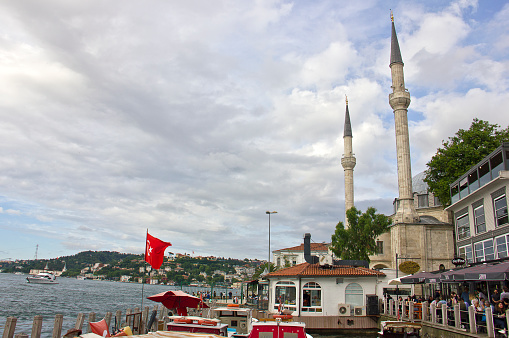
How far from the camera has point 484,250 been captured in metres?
22.8

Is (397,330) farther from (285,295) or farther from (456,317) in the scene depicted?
(285,295)

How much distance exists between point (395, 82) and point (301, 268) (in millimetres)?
28103

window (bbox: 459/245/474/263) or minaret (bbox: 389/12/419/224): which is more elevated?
minaret (bbox: 389/12/419/224)

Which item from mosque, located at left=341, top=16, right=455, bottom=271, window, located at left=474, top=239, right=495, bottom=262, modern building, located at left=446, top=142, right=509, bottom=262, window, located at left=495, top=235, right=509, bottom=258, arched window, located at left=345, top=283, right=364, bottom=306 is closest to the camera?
window, located at left=495, top=235, right=509, bottom=258

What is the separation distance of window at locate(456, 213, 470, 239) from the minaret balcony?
756 inches

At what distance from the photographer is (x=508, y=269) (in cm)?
1308

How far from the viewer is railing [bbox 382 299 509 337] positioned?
40.3 ft

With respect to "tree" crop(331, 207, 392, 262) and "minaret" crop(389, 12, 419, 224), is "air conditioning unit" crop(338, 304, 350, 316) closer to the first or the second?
"tree" crop(331, 207, 392, 262)

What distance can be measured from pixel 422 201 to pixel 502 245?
3589cm

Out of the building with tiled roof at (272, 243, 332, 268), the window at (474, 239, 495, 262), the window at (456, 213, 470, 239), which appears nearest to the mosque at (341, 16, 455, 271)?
the window at (456, 213, 470, 239)

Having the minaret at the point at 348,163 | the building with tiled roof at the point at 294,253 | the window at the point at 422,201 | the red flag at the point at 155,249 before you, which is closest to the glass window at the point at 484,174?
the red flag at the point at 155,249

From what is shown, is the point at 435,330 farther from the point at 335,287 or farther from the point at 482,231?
the point at 482,231

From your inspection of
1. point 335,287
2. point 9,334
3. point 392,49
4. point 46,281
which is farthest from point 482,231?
point 46,281

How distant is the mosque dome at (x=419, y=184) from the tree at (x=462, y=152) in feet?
59.3
